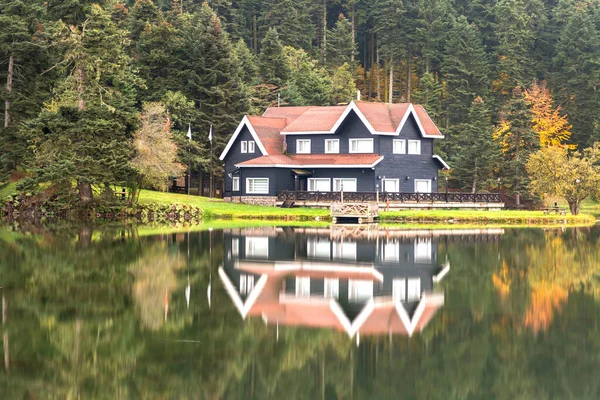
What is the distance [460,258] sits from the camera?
3456 cm

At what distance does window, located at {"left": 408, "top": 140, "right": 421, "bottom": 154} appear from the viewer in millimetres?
72438

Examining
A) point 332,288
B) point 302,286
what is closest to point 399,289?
point 332,288

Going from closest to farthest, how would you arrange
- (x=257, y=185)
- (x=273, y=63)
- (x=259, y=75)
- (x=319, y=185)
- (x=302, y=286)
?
(x=302, y=286)
(x=319, y=185)
(x=257, y=185)
(x=273, y=63)
(x=259, y=75)

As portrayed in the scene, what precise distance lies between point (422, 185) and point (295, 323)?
53.6m

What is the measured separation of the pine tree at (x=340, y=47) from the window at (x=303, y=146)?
3982cm

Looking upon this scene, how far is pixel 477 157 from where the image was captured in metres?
80.8

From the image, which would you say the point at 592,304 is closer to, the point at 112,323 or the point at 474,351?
the point at 474,351

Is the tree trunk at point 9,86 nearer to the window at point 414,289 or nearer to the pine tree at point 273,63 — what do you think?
the pine tree at point 273,63

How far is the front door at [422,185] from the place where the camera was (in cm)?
7261

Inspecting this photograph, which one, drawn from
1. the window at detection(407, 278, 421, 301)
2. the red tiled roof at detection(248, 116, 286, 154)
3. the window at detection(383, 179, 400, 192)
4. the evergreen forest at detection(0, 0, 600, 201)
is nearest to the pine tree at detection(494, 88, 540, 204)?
the evergreen forest at detection(0, 0, 600, 201)

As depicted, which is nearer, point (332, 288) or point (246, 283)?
point (332, 288)

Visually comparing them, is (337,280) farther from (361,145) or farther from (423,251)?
(361,145)

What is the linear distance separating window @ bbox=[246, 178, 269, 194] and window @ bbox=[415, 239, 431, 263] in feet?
95.0

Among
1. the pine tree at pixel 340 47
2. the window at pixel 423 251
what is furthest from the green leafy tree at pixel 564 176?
the pine tree at pixel 340 47
